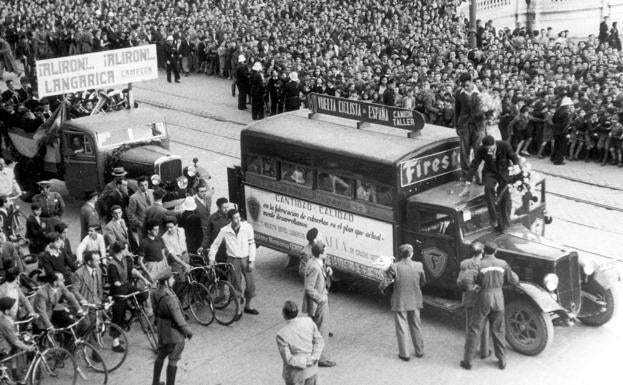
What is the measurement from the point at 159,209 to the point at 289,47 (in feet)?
53.3

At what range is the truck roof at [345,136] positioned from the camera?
560 inches

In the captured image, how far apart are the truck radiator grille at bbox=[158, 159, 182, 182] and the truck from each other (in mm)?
2526

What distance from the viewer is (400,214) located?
1402 centimetres

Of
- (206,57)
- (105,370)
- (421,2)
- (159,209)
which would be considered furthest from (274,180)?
(421,2)

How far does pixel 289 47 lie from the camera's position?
30594mm

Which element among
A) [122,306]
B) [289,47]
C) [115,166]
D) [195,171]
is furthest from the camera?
[289,47]

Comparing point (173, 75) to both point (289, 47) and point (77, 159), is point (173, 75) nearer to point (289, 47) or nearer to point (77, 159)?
point (289, 47)

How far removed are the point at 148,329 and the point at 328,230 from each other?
10.9 ft

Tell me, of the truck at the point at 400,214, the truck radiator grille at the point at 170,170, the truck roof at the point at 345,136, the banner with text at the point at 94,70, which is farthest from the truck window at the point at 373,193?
the banner with text at the point at 94,70

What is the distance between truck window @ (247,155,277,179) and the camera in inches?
625

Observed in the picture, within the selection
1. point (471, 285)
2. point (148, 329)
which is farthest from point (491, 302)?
point (148, 329)

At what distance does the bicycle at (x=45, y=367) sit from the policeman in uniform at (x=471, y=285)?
506cm

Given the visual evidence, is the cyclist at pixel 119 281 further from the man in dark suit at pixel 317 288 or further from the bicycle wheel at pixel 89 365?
the man in dark suit at pixel 317 288

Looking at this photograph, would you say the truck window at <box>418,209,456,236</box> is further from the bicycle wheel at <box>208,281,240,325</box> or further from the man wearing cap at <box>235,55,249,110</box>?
the man wearing cap at <box>235,55,249,110</box>
